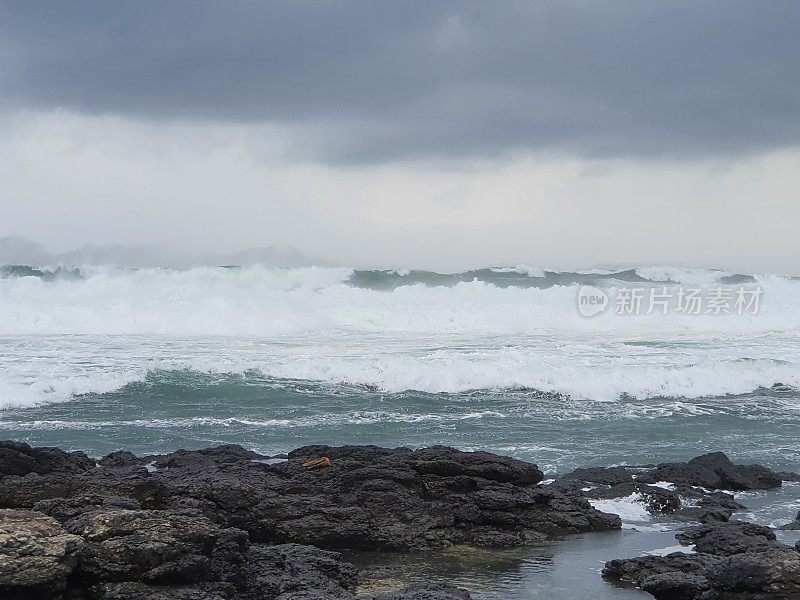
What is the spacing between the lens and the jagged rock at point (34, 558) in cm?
605

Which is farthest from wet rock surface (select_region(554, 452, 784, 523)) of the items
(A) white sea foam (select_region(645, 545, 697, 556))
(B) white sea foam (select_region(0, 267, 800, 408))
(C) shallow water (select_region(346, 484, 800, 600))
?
(B) white sea foam (select_region(0, 267, 800, 408))

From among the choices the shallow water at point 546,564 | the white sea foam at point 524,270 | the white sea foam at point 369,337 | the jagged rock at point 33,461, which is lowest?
the shallow water at point 546,564

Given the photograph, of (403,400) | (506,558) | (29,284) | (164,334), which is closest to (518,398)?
(403,400)

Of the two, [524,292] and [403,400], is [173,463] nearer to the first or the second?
[403,400]

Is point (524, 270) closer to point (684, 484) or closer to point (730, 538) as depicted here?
point (684, 484)

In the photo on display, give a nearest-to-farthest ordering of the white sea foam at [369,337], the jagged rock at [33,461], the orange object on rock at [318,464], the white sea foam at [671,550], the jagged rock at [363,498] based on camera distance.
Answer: the white sea foam at [671,550]
the jagged rock at [363,498]
the jagged rock at [33,461]
the orange object on rock at [318,464]
the white sea foam at [369,337]

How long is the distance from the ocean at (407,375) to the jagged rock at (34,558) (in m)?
3.36

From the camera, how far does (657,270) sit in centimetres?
5922

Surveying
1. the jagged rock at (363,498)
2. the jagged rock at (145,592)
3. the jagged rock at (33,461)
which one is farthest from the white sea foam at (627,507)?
the jagged rock at (33,461)

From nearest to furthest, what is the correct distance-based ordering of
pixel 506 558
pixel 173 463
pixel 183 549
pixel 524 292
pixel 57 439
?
pixel 183 549, pixel 506 558, pixel 173 463, pixel 57 439, pixel 524 292

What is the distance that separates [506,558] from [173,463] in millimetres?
5210

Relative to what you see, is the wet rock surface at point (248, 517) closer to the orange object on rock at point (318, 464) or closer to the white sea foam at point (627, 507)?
the orange object on rock at point (318, 464)

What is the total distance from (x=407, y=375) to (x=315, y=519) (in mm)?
13444

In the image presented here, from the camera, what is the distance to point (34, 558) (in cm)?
620
